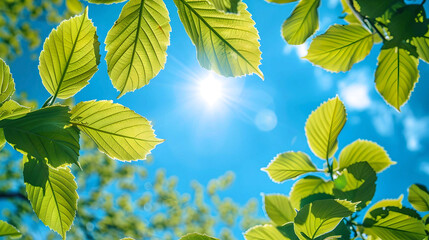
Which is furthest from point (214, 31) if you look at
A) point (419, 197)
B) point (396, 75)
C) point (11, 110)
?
point (419, 197)

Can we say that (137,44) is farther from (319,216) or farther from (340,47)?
(340,47)

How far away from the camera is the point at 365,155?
83 centimetres

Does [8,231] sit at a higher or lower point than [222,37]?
lower

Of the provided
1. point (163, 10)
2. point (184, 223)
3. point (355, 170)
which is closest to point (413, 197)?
point (355, 170)

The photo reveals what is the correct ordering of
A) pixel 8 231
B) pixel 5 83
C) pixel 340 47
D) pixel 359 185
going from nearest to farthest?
pixel 8 231, pixel 5 83, pixel 359 185, pixel 340 47

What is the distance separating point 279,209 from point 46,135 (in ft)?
1.96

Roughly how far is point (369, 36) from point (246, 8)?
55cm

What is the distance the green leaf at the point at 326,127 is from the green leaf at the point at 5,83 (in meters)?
0.75

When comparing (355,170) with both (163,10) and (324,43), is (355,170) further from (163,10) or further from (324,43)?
(163,10)

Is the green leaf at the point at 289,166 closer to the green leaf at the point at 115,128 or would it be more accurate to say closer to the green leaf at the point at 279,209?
the green leaf at the point at 279,209

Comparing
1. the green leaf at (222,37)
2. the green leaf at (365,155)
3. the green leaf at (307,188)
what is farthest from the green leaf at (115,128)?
the green leaf at (365,155)

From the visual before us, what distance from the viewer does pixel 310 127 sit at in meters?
0.84

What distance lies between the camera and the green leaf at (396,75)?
837mm

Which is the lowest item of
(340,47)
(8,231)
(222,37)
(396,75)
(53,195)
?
(8,231)
